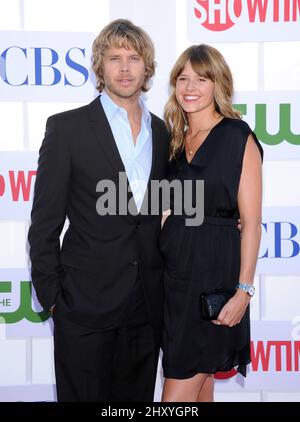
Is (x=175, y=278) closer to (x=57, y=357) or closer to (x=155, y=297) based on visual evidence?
(x=155, y=297)

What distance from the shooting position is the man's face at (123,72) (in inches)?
81.1

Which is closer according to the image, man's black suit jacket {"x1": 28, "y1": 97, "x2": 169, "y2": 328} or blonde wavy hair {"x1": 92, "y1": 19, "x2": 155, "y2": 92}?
man's black suit jacket {"x1": 28, "y1": 97, "x2": 169, "y2": 328}

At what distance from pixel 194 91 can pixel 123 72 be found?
260mm

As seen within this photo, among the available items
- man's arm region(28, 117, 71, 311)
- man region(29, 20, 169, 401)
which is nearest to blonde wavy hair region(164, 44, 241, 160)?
man region(29, 20, 169, 401)

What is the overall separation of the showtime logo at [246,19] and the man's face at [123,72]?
0.67 meters

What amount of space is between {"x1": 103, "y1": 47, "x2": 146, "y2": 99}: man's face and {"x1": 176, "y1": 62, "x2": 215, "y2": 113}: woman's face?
0.16m

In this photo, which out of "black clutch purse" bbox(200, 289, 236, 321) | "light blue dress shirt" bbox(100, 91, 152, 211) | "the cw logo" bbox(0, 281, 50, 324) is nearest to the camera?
"black clutch purse" bbox(200, 289, 236, 321)

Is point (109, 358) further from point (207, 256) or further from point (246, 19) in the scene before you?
point (246, 19)

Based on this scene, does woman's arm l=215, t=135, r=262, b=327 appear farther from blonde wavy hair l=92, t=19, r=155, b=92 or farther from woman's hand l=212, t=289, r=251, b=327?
blonde wavy hair l=92, t=19, r=155, b=92

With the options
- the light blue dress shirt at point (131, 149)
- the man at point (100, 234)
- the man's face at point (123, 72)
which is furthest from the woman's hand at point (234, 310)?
the man's face at point (123, 72)

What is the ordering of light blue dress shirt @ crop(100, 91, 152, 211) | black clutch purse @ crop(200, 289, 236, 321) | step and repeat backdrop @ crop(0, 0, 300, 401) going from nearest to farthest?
black clutch purse @ crop(200, 289, 236, 321) < light blue dress shirt @ crop(100, 91, 152, 211) < step and repeat backdrop @ crop(0, 0, 300, 401)

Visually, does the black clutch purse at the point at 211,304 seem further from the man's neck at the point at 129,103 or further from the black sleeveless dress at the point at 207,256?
the man's neck at the point at 129,103

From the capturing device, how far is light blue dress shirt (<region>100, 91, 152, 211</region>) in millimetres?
2016
